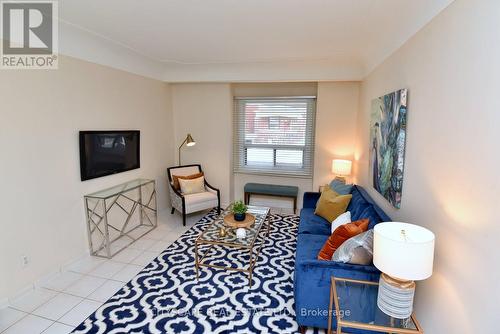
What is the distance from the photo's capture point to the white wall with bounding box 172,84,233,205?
A: 491cm

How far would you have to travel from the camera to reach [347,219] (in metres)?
2.79

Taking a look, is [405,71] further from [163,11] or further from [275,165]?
[275,165]

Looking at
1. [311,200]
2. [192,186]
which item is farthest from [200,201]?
[311,200]

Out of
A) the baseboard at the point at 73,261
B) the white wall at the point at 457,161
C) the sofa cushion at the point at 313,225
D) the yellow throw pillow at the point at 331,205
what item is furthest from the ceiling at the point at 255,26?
the baseboard at the point at 73,261

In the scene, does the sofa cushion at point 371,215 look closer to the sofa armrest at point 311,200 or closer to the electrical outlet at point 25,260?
the sofa armrest at point 311,200

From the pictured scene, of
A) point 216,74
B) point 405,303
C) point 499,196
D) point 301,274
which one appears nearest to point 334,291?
point 301,274

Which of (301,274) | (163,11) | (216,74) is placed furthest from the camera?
(216,74)

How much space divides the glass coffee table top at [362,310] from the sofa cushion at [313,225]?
1.11 metres

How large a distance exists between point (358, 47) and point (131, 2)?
2628 millimetres

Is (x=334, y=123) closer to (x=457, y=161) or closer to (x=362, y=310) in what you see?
(x=457, y=161)

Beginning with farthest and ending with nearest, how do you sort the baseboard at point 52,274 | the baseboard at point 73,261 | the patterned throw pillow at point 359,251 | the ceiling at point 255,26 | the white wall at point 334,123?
the white wall at point 334,123 → the baseboard at point 73,261 → the baseboard at point 52,274 → the ceiling at point 255,26 → the patterned throw pillow at point 359,251

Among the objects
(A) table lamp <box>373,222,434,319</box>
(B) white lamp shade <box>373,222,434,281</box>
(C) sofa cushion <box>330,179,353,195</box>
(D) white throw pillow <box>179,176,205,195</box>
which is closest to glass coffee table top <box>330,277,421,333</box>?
(A) table lamp <box>373,222,434,319</box>

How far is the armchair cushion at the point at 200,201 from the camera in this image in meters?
4.25

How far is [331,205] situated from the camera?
10.8 feet
